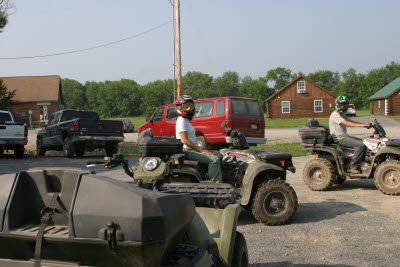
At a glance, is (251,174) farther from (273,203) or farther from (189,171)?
(189,171)

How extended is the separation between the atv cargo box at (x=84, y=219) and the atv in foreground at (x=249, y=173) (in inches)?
116

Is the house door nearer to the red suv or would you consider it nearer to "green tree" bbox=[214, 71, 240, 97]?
the red suv

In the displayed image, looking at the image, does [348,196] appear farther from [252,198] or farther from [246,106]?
[246,106]

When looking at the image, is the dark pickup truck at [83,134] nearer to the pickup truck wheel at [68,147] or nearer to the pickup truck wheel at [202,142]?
the pickup truck wheel at [68,147]

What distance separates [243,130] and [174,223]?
13.9m

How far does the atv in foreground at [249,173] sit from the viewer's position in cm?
547

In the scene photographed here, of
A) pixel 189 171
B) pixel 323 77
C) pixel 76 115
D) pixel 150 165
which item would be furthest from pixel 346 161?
pixel 323 77

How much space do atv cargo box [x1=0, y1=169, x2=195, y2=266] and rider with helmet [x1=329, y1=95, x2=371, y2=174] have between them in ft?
22.9

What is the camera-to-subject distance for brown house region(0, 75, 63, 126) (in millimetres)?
57969

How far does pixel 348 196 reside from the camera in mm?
8297

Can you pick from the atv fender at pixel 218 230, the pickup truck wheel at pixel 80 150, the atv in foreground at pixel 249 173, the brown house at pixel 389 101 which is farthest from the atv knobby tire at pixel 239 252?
the brown house at pixel 389 101

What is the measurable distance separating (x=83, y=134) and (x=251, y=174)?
36.7 feet

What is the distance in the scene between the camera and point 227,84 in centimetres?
13325

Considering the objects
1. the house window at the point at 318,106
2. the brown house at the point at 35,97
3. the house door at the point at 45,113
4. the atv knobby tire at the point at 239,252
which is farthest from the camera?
the house window at the point at 318,106
